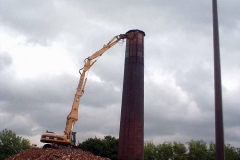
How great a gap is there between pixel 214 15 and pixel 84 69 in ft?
72.7

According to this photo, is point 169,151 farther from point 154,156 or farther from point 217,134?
point 217,134

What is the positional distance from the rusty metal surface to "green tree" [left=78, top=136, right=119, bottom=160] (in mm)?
14947

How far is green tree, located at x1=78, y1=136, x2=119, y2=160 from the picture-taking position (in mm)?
45344

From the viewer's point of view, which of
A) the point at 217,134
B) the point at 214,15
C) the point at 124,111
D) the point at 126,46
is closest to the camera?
the point at 217,134

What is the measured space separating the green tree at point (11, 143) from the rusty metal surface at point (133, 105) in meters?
21.4

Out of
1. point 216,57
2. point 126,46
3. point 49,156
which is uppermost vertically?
point 126,46

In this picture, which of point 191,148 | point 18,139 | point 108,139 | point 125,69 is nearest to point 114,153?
point 108,139

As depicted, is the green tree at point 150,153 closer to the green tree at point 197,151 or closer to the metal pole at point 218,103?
the green tree at point 197,151

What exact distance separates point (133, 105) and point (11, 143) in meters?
24.1

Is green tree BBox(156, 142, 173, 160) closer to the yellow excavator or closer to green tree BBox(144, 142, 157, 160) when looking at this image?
green tree BBox(144, 142, 157, 160)

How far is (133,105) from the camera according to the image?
3102 cm

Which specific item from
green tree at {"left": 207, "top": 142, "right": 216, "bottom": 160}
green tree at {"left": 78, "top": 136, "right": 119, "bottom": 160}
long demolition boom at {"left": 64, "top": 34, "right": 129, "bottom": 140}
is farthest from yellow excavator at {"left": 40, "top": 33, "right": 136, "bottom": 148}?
green tree at {"left": 207, "top": 142, "right": 216, "bottom": 160}

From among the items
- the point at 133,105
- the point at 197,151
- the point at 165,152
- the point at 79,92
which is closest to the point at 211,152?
the point at 197,151

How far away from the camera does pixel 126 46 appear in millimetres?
33812
